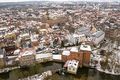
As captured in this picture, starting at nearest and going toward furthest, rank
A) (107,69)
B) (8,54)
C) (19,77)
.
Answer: (19,77) → (107,69) → (8,54)

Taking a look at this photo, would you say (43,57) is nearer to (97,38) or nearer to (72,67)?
(72,67)

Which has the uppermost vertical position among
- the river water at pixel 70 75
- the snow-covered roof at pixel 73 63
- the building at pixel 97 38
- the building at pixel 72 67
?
the building at pixel 97 38

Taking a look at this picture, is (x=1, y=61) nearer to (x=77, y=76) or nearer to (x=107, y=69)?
(x=77, y=76)

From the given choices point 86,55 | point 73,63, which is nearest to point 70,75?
point 73,63

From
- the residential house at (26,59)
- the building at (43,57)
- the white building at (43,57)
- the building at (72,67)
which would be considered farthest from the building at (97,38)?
the residential house at (26,59)

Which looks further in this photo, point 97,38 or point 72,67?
point 97,38

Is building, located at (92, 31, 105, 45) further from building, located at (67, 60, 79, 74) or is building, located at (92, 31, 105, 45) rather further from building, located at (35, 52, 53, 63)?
building, located at (67, 60, 79, 74)

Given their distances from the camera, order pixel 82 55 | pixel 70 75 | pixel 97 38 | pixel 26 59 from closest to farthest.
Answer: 1. pixel 70 75
2. pixel 82 55
3. pixel 26 59
4. pixel 97 38

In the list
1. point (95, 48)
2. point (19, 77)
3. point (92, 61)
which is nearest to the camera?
point (19, 77)

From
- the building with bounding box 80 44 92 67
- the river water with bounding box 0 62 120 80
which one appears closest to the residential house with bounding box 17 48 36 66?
the river water with bounding box 0 62 120 80

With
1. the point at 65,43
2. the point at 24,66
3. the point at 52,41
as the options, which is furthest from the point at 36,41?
the point at 24,66

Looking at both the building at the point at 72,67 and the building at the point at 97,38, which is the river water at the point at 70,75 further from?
the building at the point at 97,38
